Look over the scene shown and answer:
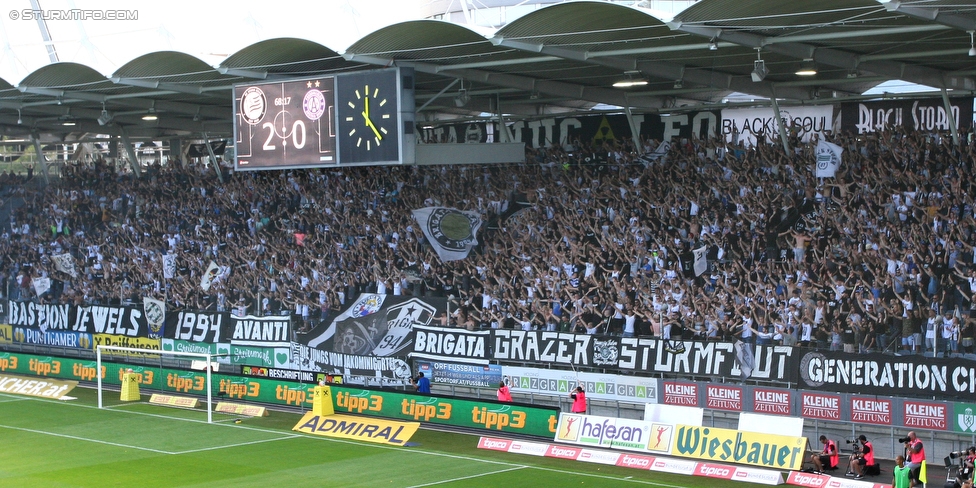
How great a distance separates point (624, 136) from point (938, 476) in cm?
1853

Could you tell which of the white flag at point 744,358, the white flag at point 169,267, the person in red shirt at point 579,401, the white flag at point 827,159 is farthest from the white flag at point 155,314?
the white flag at point 827,159

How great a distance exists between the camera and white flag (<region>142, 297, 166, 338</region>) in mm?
36594

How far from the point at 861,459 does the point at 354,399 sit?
12.9 meters

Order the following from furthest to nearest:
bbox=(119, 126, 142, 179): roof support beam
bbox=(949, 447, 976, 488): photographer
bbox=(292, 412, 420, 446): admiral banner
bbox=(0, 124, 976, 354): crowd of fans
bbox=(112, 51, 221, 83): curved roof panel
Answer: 1. bbox=(119, 126, 142, 179): roof support beam
2. bbox=(112, 51, 221, 83): curved roof panel
3. bbox=(292, 412, 420, 446): admiral banner
4. bbox=(0, 124, 976, 354): crowd of fans
5. bbox=(949, 447, 976, 488): photographer

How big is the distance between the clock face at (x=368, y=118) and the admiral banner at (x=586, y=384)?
6.05 meters

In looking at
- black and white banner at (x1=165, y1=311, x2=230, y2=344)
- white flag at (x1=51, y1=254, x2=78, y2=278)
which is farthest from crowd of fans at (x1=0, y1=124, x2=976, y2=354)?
black and white banner at (x1=165, y1=311, x2=230, y2=344)

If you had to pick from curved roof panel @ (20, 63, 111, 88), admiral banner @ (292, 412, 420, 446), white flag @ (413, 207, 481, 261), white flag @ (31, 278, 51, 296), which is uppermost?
curved roof panel @ (20, 63, 111, 88)

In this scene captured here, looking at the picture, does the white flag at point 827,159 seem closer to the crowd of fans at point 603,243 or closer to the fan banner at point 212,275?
the crowd of fans at point 603,243

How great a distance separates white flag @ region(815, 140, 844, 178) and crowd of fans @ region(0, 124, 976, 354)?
239 millimetres

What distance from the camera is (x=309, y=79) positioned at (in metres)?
27.9

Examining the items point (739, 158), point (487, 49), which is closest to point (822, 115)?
point (739, 158)

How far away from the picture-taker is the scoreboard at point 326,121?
2641cm

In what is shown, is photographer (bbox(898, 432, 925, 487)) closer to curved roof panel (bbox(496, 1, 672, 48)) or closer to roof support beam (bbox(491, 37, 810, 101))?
curved roof panel (bbox(496, 1, 672, 48))

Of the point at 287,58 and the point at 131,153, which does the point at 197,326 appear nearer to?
the point at 287,58
